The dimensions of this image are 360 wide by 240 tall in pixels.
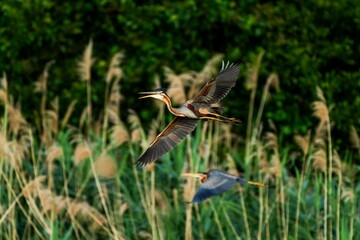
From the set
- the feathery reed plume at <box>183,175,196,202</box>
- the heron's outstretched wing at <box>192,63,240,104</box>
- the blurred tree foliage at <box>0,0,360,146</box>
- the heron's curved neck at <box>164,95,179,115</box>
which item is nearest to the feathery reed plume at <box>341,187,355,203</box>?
the feathery reed plume at <box>183,175,196,202</box>

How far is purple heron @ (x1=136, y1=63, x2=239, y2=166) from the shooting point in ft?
12.0

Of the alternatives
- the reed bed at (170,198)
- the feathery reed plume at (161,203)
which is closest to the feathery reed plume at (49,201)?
the reed bed at (170,198)

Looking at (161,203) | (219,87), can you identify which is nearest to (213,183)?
(219,87)

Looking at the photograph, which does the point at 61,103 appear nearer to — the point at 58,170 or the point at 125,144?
the point at 125,144

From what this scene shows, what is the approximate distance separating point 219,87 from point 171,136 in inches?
9.8

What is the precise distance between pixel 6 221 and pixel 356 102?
12.7 ft

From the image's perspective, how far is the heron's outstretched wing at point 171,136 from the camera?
3.87 meters

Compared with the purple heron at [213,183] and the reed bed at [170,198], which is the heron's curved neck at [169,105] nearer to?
the purple heron at [213,183]

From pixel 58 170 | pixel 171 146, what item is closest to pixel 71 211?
pixel 58 170

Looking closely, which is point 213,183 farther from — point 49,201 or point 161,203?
point 161,203

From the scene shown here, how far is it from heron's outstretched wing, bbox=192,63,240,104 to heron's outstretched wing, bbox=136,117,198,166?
5.2 inches

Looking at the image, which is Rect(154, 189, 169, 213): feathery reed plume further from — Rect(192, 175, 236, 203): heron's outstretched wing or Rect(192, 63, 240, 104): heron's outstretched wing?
Rect(192, 63, 240, 104): heron's outstretched wing

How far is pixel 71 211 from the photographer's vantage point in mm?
6387

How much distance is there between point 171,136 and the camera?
3.90 meters
